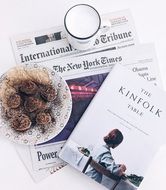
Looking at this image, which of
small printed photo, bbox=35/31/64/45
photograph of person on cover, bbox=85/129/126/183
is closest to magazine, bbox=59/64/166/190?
photograph of person on cover, bbox=85/129/126/183

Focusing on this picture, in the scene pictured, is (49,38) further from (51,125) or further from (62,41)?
(51,125)

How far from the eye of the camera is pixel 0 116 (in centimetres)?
83

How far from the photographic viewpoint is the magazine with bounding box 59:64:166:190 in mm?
834

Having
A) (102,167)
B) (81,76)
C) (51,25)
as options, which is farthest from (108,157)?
(51,25)

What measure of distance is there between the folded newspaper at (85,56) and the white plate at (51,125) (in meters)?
0.02

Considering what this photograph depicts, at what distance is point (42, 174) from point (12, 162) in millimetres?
58

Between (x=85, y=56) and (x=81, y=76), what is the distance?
4 cm

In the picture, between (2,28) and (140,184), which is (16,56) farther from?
(140,184)

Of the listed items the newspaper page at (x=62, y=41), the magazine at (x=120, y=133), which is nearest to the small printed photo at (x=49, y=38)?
the newspaper page at (x=62, y=41)

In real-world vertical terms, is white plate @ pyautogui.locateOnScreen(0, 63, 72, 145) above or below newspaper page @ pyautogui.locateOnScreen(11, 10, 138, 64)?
below

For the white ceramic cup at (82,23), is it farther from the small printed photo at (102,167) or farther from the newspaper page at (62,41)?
the small printed photo at (102,167)

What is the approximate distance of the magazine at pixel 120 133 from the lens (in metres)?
0.83

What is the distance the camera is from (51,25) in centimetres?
87

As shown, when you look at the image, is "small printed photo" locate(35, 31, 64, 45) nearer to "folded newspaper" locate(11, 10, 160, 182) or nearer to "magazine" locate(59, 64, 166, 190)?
"folded newspaper" locate(11, 10, 160, 182)
